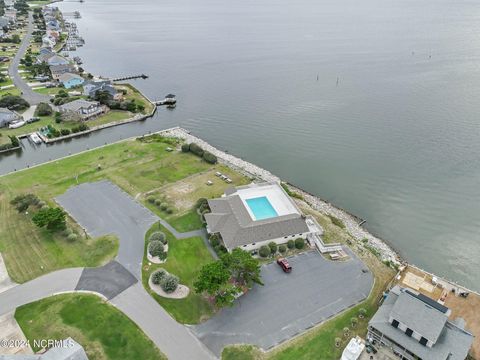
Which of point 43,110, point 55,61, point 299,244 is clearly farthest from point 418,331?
point 55,61

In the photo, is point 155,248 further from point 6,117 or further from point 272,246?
point 6,117

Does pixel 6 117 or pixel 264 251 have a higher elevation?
pixel 6 117

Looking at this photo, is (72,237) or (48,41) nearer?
(72,237)

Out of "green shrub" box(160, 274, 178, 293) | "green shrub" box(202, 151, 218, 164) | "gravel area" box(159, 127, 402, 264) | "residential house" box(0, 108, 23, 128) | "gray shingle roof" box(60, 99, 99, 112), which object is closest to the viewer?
"green shrub" box(160, 274, 178, 293)

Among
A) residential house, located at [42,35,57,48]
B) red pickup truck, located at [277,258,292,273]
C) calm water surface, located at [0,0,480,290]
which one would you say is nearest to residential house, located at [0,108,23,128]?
calm water surface, located at [0,0,480,290]

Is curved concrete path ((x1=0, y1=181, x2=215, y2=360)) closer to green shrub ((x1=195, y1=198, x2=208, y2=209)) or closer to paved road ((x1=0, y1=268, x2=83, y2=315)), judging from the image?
paved road ((x1=0, y1=268, x2=83, y2=315))
